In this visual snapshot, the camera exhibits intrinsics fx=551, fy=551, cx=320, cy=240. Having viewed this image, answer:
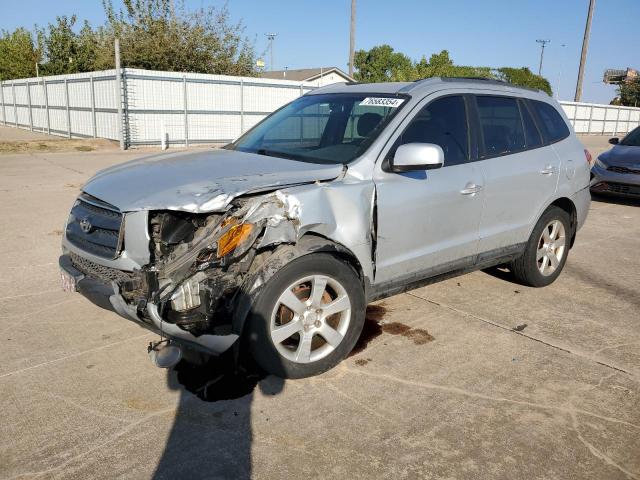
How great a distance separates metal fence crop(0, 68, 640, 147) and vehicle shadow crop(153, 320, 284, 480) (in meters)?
16.9

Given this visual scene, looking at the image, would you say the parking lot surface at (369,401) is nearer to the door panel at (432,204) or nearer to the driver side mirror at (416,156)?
the door panel at (432,204)

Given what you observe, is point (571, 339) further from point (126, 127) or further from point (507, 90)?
point (126, 127)

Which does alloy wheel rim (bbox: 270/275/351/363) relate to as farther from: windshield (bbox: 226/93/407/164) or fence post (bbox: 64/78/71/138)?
fence post (bbox: 64/78/71/138)

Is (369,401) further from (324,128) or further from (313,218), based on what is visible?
(324,128)

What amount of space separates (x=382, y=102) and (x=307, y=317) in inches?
70.0

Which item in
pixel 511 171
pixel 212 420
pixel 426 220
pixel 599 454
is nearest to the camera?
pixel 599 454

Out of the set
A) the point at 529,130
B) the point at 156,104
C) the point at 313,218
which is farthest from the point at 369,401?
the point at 156,104

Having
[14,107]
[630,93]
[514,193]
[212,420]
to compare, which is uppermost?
[630,93]

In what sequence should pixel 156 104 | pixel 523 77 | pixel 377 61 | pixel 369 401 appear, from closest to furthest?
1. pixel 369 401
2. pixel 156 104
3. pixel 523 77
4. pixel 377 61

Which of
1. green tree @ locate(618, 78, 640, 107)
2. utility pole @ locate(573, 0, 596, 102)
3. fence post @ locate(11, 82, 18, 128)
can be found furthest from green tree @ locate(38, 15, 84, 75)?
green tree @ locate(618, 78, 640, 107)

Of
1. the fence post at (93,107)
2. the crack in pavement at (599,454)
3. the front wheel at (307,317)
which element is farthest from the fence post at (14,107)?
the crack in pavement at (599,454)

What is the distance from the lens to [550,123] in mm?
5207

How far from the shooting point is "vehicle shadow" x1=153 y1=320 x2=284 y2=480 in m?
2.64

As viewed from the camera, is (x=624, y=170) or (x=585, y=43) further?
(x=585, y=43)
